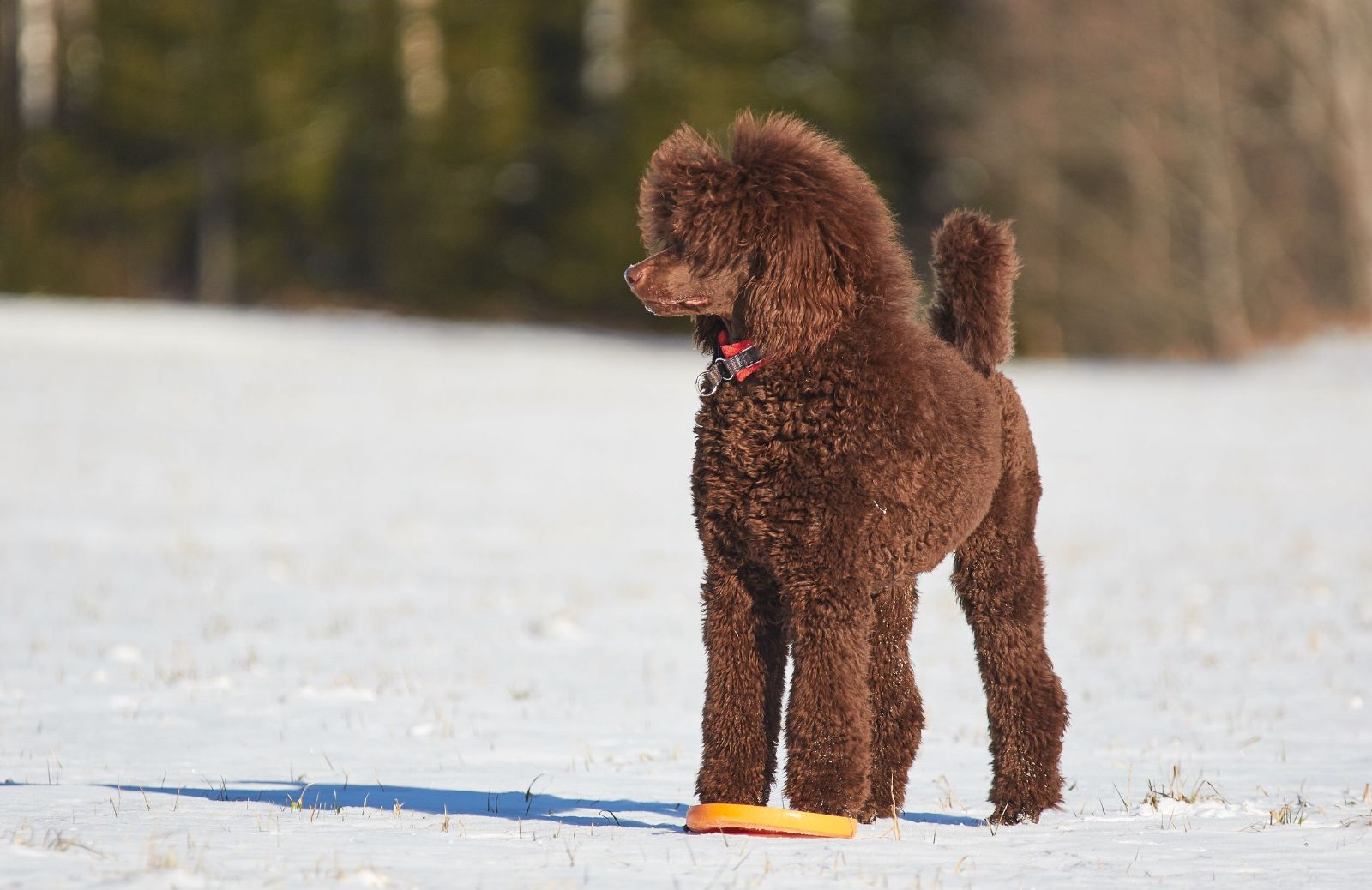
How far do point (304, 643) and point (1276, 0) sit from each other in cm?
2825

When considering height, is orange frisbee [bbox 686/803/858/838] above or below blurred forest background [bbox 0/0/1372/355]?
below

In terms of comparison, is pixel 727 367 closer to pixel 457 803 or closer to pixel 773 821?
pixel 773 821

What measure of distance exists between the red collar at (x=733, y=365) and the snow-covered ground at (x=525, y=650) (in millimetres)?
1264

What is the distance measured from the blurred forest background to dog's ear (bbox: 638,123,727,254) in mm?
28187

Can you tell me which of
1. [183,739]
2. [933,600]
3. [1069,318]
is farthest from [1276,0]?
[183,739]

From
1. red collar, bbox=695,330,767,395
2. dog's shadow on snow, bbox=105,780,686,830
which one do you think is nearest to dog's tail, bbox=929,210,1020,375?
red collar, bbox=695,330,767,395

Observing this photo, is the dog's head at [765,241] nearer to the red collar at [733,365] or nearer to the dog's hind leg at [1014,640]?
the red collar at [733,365]

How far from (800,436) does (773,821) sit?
105 cm

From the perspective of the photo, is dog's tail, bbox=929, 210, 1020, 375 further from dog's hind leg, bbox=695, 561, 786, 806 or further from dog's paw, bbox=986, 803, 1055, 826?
dog's paw, bbox=986, 803, 1055, 826

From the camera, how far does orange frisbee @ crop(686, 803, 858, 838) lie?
181 inches

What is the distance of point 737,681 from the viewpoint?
4801mm

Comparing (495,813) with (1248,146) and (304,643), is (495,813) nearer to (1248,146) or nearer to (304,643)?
(304,643)

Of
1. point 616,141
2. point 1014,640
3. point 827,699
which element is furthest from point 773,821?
point 616,141

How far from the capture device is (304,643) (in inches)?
370
